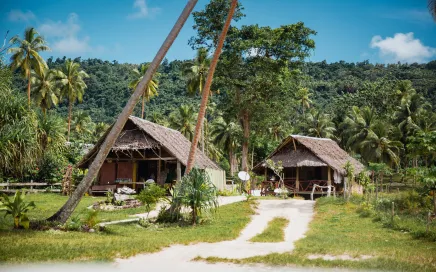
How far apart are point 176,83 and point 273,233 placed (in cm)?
5288

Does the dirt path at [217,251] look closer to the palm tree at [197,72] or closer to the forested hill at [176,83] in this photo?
the palm tree at [197,72]

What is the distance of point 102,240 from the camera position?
28.0ft

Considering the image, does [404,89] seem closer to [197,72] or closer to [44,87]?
[197,72]

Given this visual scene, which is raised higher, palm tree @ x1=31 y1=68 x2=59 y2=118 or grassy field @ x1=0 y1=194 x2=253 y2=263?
palm tree @ x1=31 y1=68 x2=59 y2=118

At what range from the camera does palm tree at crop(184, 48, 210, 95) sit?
3412 cm

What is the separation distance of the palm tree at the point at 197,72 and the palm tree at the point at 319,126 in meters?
14.2

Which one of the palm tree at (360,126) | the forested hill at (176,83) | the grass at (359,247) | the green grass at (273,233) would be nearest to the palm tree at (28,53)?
the forested hill at (176,83)

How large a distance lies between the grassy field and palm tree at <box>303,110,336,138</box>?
31.1 meters

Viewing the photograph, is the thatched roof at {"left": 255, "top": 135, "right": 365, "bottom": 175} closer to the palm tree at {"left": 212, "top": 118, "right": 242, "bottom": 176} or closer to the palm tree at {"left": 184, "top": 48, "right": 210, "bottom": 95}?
the palm tree at {"left": 184, "top": 48, "right": 210, "bottom": 95}

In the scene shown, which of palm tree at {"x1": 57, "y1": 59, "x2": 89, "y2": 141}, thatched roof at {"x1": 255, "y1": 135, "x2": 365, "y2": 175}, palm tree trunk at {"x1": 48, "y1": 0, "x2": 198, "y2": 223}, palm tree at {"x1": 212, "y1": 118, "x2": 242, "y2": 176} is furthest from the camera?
palm tree at {"x1": 212, "y1": 118, "x2": 242, "y2": 176}

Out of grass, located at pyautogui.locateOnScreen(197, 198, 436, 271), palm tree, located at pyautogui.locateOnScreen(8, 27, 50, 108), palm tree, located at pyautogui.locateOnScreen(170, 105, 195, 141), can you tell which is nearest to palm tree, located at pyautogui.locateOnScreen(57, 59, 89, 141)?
palm tree, located at pyautogui.locateOnScreen(8, 27, 50, 108)

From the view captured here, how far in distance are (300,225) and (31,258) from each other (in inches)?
336

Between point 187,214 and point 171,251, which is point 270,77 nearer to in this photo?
point 187,214

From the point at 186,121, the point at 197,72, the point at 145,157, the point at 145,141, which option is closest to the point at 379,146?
the point at 197,72
